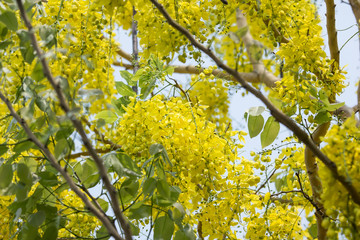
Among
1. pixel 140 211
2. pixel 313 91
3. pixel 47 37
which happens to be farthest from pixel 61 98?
pixel 313 91

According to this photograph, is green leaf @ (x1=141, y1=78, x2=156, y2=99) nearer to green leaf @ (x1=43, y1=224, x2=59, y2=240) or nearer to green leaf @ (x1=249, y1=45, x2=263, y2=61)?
green leaf @ (x1=43, y1=224, x2=59, y2=240)

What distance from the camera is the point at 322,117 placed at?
1.40 meters

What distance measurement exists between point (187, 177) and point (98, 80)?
71cm

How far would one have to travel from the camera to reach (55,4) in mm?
1830

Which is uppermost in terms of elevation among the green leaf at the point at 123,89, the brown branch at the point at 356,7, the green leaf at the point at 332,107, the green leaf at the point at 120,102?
the brown branch at the point at 356,7

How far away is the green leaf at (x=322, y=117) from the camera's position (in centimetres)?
140

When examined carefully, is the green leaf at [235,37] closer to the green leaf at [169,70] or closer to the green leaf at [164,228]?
the green leaf at [164,228]

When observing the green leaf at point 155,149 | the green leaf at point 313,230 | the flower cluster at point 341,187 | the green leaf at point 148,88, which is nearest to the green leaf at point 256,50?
the flower cluster at point 341,187

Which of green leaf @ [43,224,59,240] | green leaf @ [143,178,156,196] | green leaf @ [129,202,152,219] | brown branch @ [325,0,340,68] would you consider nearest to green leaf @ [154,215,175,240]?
green leaf @ [129,202,152,219]

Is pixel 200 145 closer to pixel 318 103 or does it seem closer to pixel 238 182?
pixel 238 182

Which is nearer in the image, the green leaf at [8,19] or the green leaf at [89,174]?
the green leaf at [8,19]

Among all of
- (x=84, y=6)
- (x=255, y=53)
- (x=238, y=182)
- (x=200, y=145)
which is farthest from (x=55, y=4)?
(x=255, y=53)

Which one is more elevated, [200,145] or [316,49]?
[316,49]

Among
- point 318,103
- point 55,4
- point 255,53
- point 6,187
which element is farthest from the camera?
point 55,4
